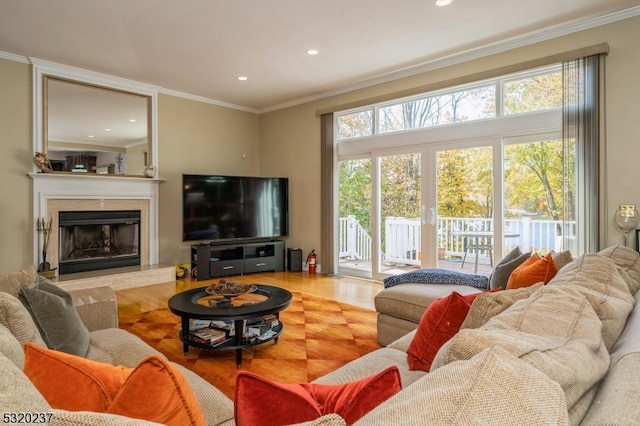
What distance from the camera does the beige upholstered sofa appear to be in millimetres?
517

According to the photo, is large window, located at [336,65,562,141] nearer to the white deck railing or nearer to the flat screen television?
the white deck railing

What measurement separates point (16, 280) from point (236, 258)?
170 inches

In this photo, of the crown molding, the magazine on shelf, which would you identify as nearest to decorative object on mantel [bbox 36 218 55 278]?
the magazine on shelf

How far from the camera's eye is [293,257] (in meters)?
6.24

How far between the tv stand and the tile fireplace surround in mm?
450

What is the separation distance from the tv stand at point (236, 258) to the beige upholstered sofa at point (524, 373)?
442 cm

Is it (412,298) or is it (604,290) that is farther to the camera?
(412,298)

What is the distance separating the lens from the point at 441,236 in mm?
4840

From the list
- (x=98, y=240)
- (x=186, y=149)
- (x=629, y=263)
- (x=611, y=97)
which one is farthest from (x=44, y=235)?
(x=611, y=97)

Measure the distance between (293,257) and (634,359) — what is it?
5568 millimetres

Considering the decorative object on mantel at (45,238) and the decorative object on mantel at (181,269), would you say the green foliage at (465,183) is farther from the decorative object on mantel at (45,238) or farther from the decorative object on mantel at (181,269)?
the decorative object on mantel at (45,238)

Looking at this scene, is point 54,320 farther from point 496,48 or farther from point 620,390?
point 496,48

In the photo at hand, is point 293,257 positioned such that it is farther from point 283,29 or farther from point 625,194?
point 625,194

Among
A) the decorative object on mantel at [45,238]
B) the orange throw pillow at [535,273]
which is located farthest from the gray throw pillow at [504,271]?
the decorative object on mantel at [45,238]
